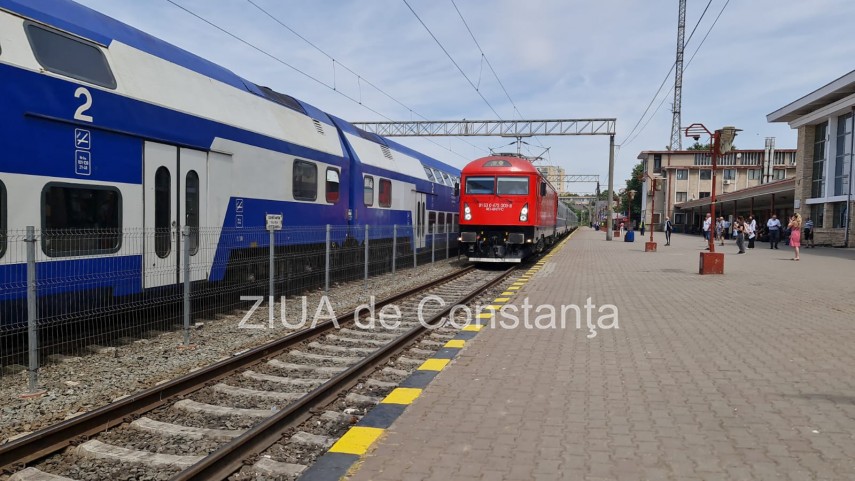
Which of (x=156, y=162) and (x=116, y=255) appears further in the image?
(x=156, y=162)

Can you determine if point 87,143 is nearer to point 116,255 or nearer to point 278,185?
point 116,255

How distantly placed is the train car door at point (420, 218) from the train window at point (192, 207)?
10.6 metres

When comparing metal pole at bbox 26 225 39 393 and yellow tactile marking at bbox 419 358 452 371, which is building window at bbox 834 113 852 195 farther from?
metal pole at bbox 26 225 39 393

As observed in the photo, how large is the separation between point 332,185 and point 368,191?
2.30 m

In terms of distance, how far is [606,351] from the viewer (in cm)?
683

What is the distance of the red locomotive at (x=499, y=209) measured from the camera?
17.5m

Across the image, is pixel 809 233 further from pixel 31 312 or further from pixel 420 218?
pixel 31 312

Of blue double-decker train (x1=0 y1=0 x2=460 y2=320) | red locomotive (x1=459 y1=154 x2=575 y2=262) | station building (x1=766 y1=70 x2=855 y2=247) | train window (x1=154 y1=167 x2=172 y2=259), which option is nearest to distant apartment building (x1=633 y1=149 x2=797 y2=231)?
station building (x1=766 y1=70 x2=855 y2=247)

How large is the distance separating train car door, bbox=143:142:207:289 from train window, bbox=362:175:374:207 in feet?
20.9

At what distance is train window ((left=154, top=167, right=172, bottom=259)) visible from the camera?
24.6 feet

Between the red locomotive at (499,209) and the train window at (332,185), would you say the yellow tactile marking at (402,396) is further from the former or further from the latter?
the red locomotive at (499,209)

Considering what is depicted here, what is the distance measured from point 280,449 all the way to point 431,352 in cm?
330

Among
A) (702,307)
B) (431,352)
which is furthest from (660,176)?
(431,352)

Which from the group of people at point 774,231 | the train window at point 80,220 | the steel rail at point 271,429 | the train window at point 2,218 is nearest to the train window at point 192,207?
the train window at point 80,220
